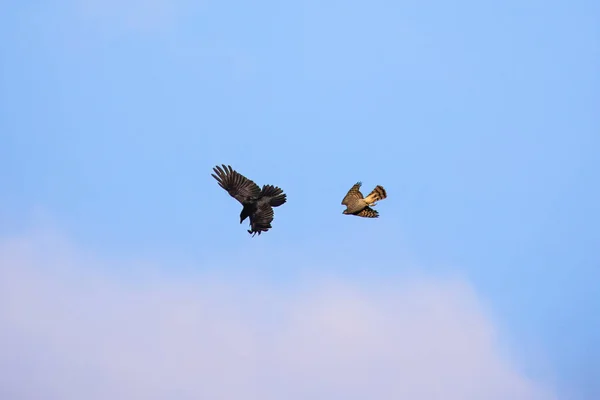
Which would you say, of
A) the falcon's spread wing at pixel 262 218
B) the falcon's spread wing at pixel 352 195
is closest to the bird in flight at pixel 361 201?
the falcon's spread wing at pixel 352 195

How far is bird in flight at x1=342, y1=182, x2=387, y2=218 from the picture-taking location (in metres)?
96.1

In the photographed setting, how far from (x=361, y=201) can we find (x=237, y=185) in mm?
7015

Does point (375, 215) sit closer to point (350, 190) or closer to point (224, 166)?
point (350, 190)

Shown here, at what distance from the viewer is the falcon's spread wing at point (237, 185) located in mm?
94438

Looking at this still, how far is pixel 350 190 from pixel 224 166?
7.34 m

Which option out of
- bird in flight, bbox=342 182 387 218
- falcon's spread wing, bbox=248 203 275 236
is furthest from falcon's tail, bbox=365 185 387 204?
falcon's spread wing, bbox=248 203 275 236

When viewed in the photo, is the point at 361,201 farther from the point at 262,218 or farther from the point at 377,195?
the point at 262,218

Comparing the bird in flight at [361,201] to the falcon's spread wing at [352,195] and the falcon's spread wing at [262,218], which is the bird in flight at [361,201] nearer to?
the falcon's spread wing at [352,195]

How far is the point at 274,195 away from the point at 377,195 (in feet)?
18.9

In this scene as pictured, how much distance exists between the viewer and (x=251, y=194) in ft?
311

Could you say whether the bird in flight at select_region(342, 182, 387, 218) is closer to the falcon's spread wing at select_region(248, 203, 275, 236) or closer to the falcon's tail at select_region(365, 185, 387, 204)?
the falcon's tail at select_region(365, 185, 387, 204)

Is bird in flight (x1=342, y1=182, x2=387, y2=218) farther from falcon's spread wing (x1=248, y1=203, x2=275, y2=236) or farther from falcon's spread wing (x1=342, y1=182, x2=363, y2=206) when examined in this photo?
falcon's spread wing (x1=248, y1=203, x2=275, y2=236)

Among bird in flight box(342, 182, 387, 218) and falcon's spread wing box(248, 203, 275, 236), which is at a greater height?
bird in flight box(342, 182, 387, 218)

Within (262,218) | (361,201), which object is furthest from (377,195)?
(262,218)
